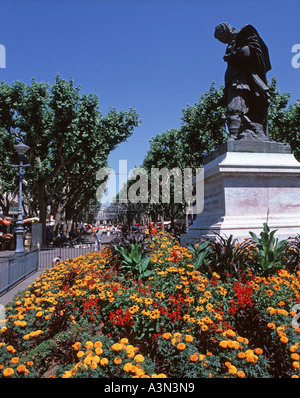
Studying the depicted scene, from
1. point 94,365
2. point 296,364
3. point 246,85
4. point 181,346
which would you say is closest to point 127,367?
point 94,365

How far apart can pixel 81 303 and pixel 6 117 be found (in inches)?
819

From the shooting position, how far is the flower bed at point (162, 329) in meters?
2.92

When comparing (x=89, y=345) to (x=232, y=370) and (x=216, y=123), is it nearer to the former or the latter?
(x=232, y=370)

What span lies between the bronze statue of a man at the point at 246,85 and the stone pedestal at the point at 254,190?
0.58 meters

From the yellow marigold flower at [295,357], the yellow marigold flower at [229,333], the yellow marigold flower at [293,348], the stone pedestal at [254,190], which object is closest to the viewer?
the yellow marigold flower at [295,357]

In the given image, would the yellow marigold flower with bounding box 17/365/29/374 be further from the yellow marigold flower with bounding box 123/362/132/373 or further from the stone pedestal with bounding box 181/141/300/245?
the stone pedestal with bounding box 181/141/300/245

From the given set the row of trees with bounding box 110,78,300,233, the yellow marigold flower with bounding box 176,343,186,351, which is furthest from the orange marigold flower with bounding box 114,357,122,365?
the row of trees with bounding box 110,78,300,233

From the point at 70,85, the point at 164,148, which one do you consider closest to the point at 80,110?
the point at 70,85

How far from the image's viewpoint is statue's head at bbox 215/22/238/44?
8109 mm

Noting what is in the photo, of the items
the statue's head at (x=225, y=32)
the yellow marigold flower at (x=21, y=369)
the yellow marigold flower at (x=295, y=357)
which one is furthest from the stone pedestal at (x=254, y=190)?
the yellow marigold flower at (x=21, y=369)

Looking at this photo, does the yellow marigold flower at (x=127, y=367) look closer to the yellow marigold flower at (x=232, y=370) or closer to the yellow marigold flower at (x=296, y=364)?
the yellow marigold flower at (x=232, y=370)

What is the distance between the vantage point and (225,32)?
8.15 metres

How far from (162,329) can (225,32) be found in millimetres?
7704

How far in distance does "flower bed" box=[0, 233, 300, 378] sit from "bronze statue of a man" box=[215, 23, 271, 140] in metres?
4.21
